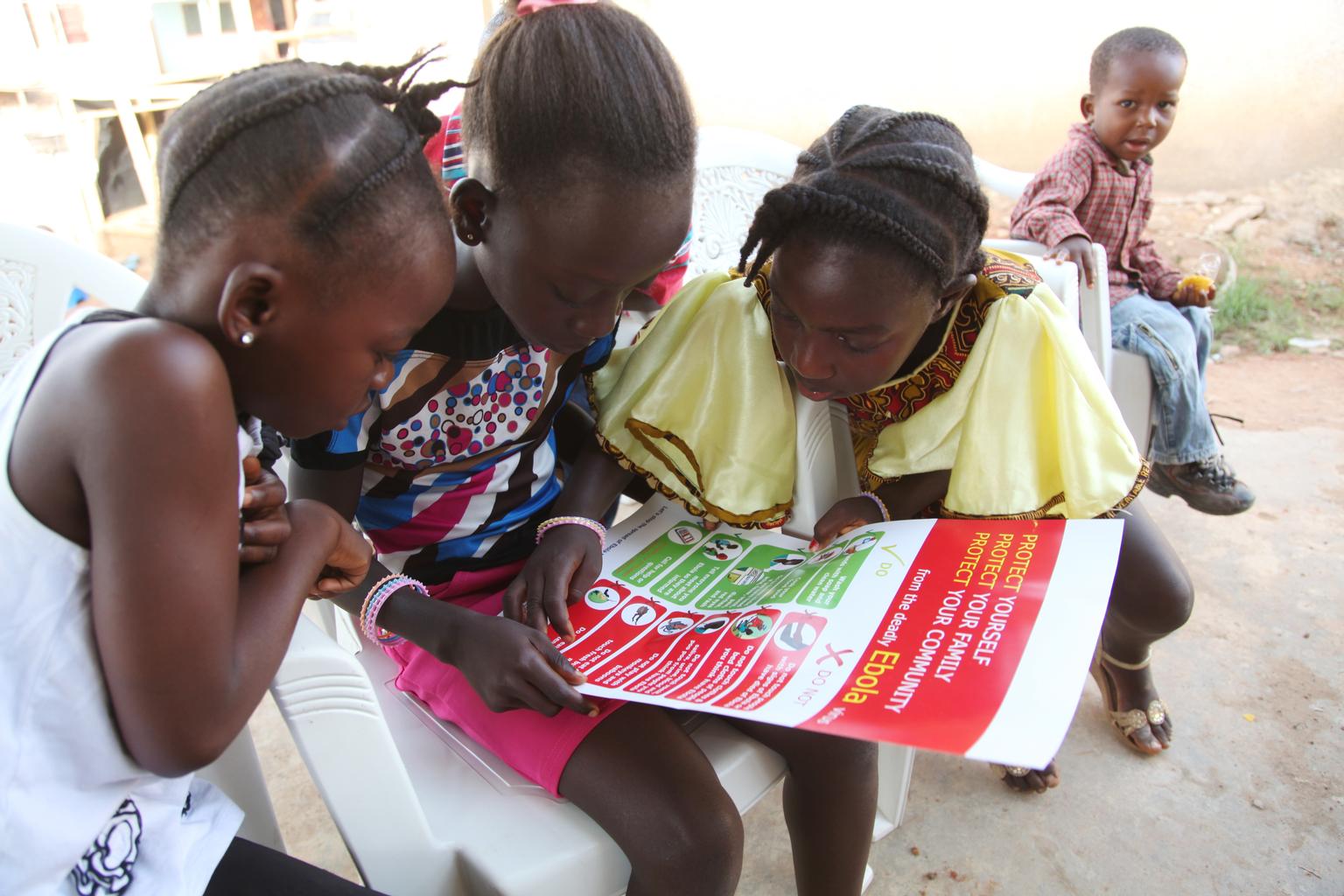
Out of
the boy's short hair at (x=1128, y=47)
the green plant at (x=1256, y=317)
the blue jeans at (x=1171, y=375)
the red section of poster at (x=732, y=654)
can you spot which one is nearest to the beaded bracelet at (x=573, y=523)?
the red section of poster at (x=732, y=654)

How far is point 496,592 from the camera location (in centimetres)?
117

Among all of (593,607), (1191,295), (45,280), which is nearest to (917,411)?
(593,607)

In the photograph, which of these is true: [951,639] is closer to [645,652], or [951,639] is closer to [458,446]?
[645,652]

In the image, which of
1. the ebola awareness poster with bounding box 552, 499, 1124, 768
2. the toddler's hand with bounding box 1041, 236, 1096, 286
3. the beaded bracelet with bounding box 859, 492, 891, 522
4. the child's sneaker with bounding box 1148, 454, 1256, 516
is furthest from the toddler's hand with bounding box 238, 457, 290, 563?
the child's sneaker with bounding box 1148, 454, 1256, 516

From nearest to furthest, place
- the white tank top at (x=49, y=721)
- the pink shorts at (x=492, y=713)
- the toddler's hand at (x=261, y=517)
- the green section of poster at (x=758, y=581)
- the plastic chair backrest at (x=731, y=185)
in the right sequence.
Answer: the white tank top at (x=49, y=721), the toddler's hand at (x=261, y=517), the pink shorts at (x=492, y=713), the green section of poster at (x=758, y=581), the plastic chair backrest at (x=731, y=185)

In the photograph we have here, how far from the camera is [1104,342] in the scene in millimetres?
1657

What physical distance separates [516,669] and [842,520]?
0.49m

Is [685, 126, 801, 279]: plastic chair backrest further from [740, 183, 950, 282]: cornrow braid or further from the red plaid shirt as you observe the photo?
[740, 183, 950, 282]: cornrow braid

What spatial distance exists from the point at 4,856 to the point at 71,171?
4595 millimetres

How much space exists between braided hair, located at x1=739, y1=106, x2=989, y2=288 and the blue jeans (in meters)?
1.13

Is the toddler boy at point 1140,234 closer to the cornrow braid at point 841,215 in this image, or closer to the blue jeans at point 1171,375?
the blue jeans at point 1171,375

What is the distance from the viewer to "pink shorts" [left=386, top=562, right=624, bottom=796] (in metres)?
0.95

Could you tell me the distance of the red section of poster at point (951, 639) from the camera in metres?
0.77

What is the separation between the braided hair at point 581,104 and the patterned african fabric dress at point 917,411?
1.14ft
